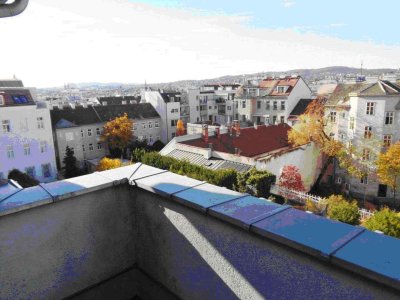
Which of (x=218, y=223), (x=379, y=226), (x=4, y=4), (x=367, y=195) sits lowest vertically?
(x=367, y=195)

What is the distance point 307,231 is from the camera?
2.52 m

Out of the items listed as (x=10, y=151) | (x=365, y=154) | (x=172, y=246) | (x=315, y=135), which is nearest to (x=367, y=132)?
(x=365, y=154)

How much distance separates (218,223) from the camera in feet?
9.80

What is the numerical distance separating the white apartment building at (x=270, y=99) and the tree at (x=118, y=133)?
18132 millimetres

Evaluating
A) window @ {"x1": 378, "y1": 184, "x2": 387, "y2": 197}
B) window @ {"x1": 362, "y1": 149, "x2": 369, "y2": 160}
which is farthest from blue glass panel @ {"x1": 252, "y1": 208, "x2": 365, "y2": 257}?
window @ {"x1": 378, "y1": 184, "x2": 387, "y2": 197}

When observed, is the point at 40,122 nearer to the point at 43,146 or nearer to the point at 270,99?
the point at 43,146

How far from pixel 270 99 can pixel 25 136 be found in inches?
1239

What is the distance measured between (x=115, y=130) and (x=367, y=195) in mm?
28261

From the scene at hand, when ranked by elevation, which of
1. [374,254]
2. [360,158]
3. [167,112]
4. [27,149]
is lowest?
[360,158]

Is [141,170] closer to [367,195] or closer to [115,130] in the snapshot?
[367,195]

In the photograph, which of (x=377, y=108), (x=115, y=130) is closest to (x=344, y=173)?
(x=377, y=108)

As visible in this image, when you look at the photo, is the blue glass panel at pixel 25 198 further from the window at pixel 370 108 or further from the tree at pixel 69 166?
the tree at pixel 69 166

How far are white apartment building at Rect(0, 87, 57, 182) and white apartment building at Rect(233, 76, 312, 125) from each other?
92.1ft

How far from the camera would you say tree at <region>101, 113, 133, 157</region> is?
128 feet
